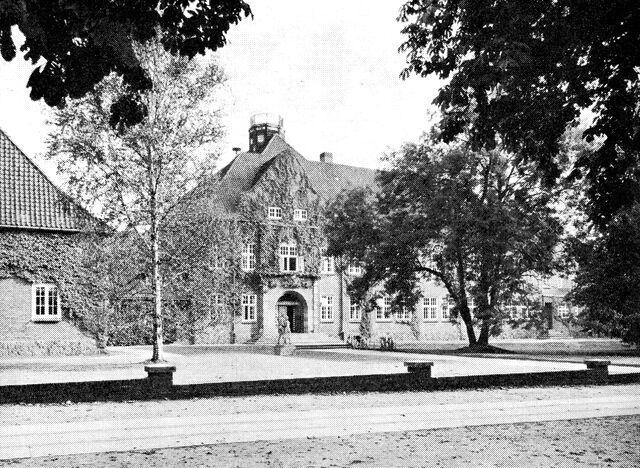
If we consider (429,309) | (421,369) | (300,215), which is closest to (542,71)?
(421,369)

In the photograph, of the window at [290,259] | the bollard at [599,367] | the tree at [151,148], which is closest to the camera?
the bollard at [599,367]

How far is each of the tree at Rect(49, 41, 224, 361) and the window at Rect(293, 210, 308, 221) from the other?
24067 mm

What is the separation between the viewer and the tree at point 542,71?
979cm

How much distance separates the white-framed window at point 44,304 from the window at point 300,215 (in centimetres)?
2352

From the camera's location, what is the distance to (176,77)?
24906 mm

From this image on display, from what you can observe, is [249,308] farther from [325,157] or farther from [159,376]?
[159,376]

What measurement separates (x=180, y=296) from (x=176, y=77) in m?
8.17

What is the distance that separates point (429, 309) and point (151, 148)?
3422 centimetres

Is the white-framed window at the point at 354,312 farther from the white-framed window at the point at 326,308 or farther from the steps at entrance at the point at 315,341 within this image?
the steps at entrance at the point at 315,341

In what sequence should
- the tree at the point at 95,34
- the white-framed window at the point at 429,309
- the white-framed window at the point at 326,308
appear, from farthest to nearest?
1. the white-framed window at the point at 429,309
2. the white-framed window at the point at 326,308
3. the tree at the point at 95,34

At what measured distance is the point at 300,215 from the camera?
162ft

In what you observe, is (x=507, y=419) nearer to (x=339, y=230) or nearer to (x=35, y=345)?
(x=35, y=345)

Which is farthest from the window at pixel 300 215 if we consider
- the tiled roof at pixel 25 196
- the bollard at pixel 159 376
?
the bollard at pixel 159 376

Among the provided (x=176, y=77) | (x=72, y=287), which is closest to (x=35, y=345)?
(x=72, y=287)
